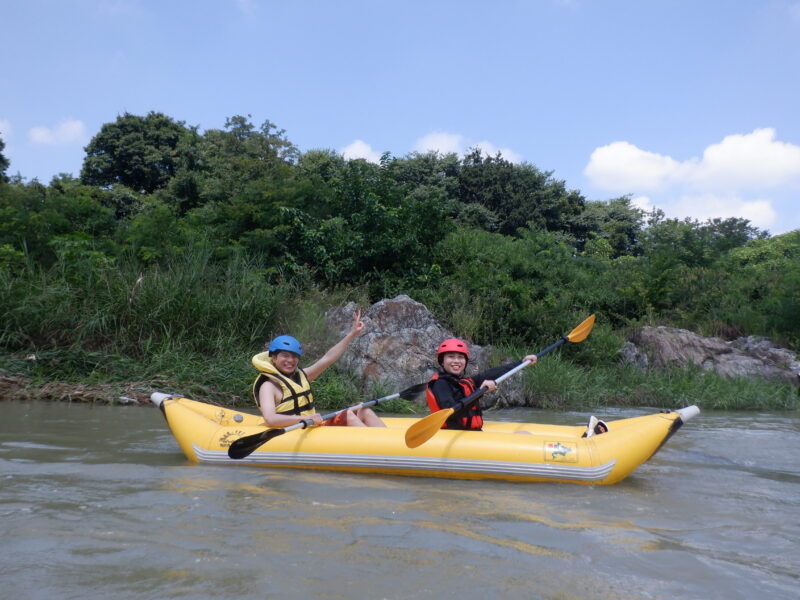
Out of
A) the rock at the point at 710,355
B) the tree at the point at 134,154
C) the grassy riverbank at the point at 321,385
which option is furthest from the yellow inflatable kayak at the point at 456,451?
the tree at the point at 134,154

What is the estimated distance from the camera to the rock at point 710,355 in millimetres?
10000

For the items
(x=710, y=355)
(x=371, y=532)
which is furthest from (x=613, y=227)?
(x=371, y=532)

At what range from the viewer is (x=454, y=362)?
4770 millimetres

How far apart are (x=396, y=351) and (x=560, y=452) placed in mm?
4112

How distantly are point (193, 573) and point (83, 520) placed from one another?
0.90m

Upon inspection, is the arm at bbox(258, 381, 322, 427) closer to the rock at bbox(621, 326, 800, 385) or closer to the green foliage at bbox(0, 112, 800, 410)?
the green foliage at bbox(0, 112, 800, 410)

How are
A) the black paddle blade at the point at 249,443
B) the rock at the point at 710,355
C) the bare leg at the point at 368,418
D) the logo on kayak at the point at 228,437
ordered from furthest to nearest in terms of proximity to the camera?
the rock at the point at 710,355
the bare leg at the point at 368,418
the logo on kayak at the point at 228,437
the black paddle blade at the point at 249,443

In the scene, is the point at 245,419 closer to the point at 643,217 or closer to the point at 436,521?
the point at 436,521

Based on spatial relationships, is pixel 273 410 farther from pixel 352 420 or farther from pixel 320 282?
pixel 320 282

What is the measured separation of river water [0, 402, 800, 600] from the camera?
90.8 inches

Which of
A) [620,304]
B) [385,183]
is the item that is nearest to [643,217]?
[620,304]

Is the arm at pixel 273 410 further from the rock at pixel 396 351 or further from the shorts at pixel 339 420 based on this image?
the rock at pixel 396 351

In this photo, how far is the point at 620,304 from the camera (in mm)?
12508

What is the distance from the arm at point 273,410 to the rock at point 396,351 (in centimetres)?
297
